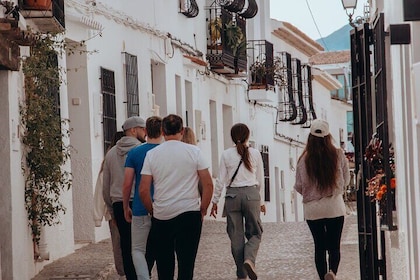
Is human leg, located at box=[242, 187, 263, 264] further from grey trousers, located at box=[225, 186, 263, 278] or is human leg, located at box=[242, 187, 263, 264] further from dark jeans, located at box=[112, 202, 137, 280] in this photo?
dark jeans, located at box=[112, 202, 137, 280]

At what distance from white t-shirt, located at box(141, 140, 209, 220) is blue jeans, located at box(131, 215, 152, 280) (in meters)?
0.44

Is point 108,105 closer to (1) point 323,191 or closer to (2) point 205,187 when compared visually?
(1) point 323,191

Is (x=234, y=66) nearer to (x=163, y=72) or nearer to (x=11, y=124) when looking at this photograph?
(x=163, y=72)

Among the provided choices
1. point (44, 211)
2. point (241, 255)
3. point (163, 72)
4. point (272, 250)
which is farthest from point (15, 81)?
point (163, 72)

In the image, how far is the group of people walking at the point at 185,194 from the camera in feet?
35.0

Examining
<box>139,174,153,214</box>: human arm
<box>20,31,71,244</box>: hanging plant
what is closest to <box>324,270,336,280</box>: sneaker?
<box>139,174,153,214</box>: human arm

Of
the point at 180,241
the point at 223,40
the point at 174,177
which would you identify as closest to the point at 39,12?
the point at 174,177

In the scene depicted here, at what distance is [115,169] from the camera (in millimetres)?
12328

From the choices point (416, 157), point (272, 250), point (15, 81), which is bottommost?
point (272, 250)

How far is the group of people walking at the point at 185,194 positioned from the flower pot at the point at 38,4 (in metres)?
2.34

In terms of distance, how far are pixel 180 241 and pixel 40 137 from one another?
161 inches

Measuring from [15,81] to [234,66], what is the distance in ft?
54.0

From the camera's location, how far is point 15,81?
13.2 meters

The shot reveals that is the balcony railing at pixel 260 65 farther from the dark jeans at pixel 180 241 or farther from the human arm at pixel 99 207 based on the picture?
the dark jeans at pixel 180 241
